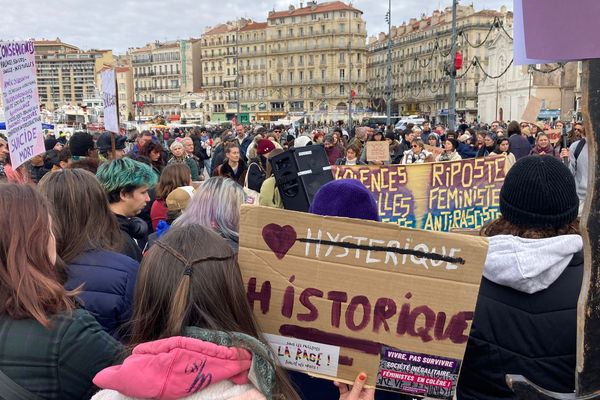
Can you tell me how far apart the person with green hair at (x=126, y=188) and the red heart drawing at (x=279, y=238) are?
64.7 inches

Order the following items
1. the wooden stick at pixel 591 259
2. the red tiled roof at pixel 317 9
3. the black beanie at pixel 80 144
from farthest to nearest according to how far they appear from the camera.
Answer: the red tiled roof at pixel 317 9 < the black beanie at pixel 80 144 < the wooden stick at pixel 591 259

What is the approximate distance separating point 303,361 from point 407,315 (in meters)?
0.40

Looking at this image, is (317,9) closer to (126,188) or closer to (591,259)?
(126,188)

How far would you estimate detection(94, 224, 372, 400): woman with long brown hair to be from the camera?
132 cm

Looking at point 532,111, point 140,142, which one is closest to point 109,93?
point 140,142

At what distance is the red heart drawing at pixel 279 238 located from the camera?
6.20ft

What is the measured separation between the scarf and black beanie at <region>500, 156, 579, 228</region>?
105cm

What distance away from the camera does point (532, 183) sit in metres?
1.86

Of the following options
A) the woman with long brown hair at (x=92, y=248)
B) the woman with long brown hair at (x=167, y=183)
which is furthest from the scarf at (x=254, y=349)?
the woman with long brown hair at (x=167, y=183)

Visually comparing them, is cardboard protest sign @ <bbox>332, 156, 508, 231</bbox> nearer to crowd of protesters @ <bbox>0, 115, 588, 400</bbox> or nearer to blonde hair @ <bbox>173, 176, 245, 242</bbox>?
blonde hair @ <bbox>173, 176, 245, 242</bbox>

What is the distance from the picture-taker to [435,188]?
545 cm

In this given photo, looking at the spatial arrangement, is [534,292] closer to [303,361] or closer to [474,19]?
[303,361]

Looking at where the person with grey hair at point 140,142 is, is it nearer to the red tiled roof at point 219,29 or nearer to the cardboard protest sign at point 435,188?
the cardboard protest sign at point 435,188

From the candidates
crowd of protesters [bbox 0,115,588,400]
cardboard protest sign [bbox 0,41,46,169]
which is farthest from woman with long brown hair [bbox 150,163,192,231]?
crowd of protesters [bbox 0,115,588,400]
